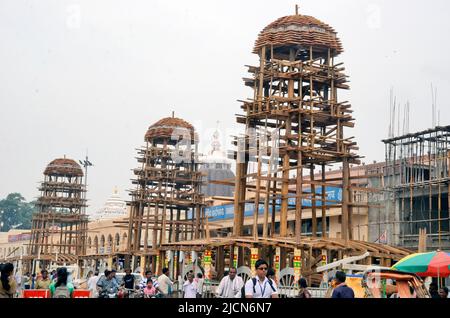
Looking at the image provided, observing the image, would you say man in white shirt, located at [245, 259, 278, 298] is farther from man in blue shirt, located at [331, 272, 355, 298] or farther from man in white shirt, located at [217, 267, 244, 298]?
man in white shirt, located at [217, 267, 244, 298]

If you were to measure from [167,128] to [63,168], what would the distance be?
68.2ft

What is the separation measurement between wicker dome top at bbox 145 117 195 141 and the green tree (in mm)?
71388

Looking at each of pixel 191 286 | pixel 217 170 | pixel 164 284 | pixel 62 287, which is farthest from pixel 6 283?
pixel 217 170

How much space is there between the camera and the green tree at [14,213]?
4586 inches

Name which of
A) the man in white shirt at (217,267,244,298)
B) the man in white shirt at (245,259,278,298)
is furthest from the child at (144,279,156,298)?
the man in white shirt at (245,259,278,298)

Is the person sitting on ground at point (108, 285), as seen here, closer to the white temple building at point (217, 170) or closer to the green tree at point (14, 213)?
the white temple building at point (217, 170)

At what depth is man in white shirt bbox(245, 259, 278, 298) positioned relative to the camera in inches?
457

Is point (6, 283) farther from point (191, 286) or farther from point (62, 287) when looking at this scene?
point (191, 286)

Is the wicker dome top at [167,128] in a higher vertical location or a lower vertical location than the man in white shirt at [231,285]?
higher

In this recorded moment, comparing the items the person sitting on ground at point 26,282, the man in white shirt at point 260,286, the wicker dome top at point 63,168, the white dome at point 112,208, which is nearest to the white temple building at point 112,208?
the white dome at point 112,208

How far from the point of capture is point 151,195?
53250 mm

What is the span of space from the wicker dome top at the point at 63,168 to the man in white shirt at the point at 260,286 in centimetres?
5774
